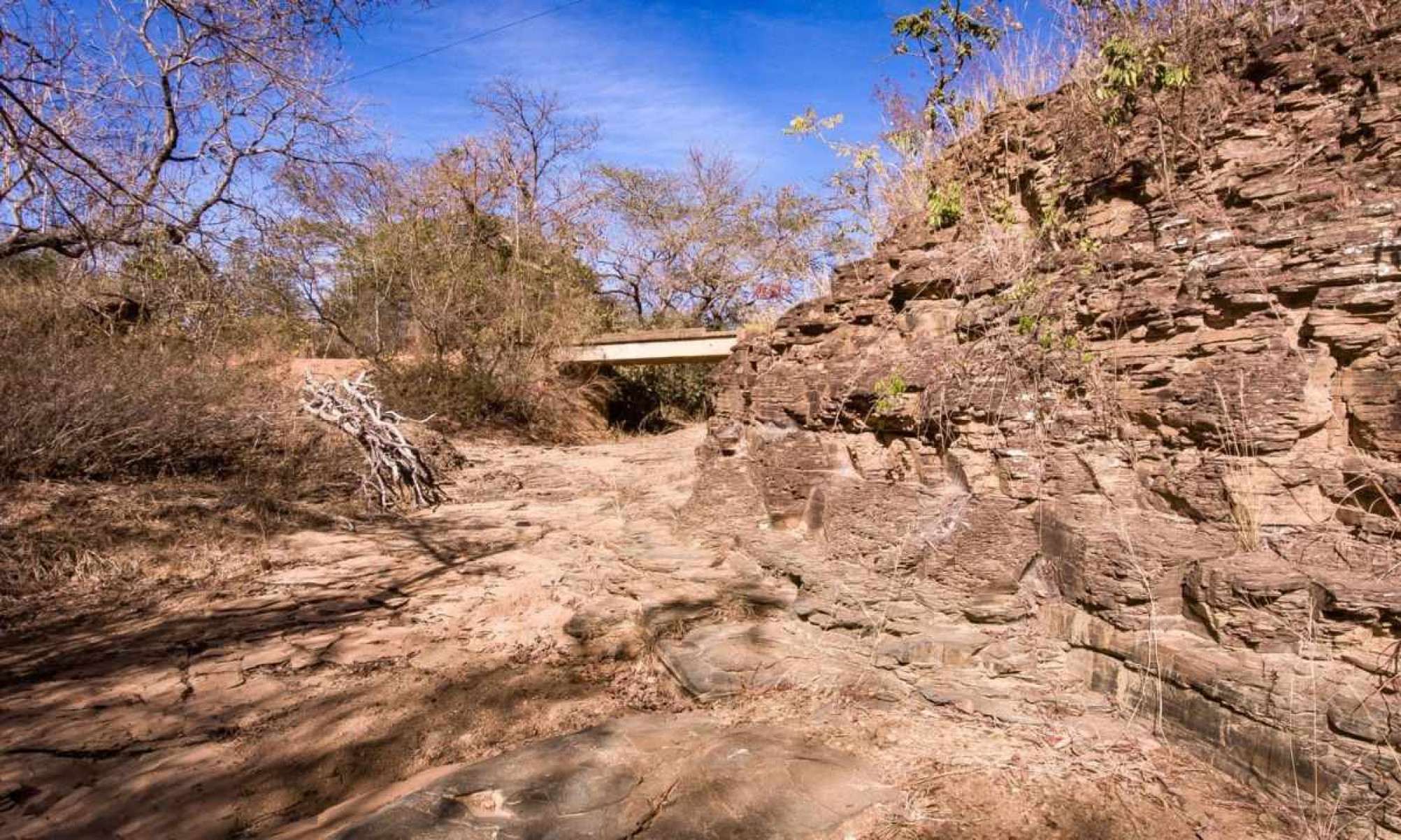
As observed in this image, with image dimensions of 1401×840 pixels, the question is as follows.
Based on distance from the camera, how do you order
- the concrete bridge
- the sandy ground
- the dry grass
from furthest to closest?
1. the concrete bridge
2. the dry grass
3. the sandy ground

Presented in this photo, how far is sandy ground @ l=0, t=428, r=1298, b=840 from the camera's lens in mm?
2176

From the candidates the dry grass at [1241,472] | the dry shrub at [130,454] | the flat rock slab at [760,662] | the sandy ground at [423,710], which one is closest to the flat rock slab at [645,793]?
Answer: the sandy ground at [423,710]

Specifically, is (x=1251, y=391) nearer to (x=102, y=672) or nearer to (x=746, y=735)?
(x=746, y=735)

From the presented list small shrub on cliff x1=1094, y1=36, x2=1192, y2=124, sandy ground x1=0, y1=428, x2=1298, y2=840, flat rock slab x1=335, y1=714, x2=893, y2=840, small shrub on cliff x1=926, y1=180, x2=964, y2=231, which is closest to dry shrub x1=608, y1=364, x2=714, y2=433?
sandy ground x1=0, y1=428, x2=1298, y2=840

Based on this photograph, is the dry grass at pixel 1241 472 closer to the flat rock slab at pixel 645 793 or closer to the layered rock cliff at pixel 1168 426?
the layered rock cliff at pixel 1168 426

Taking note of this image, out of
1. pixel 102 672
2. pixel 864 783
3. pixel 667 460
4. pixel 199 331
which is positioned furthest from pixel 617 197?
pixel 864 783

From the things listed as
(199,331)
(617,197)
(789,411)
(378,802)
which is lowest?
(378,802)

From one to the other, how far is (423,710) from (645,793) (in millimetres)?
1366

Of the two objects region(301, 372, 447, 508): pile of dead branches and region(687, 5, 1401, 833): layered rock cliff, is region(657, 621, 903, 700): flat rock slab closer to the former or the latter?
region(687, 5, 1401, 833): layered rock cliff

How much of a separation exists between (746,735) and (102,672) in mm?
3208

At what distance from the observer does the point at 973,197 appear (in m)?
4.11

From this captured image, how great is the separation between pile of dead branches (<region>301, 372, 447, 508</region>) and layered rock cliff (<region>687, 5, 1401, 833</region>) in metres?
4.79

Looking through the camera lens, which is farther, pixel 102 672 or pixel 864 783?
pixel 102 672

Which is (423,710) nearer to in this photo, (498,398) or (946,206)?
(946,206)
